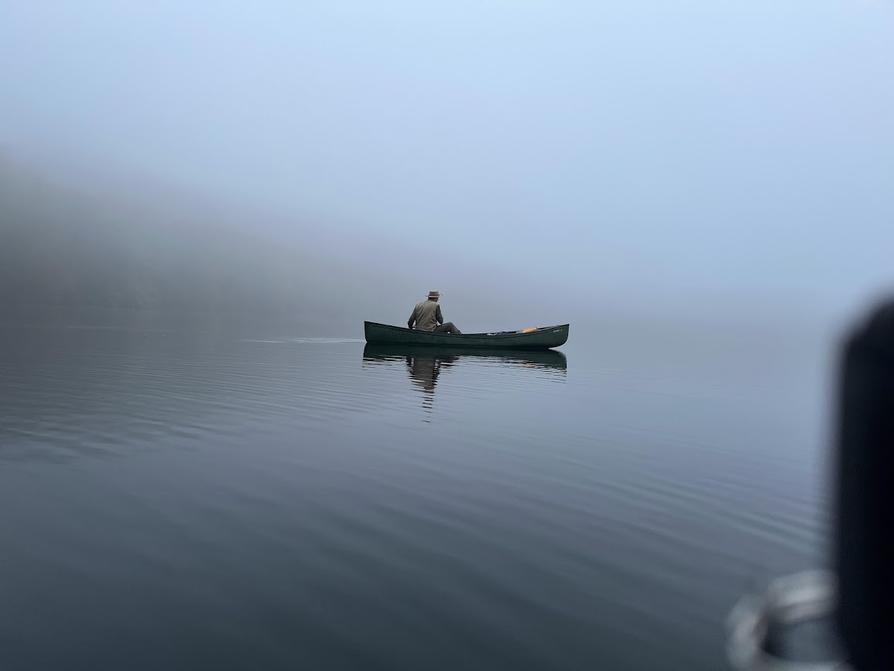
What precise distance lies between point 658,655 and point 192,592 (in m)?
4.39

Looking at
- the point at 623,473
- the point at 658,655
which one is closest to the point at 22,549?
the point at 658,655

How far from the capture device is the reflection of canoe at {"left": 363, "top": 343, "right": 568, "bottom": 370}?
39500 millimetres

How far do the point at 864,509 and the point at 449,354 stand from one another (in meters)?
41.5

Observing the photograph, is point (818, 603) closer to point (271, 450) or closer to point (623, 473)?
point (623, 473)

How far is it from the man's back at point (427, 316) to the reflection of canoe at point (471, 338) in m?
0.56

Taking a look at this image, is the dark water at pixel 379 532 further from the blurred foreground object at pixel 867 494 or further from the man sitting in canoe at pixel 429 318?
the man sitting in canoe at pixel 429 318

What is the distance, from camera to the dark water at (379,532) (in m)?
5.54

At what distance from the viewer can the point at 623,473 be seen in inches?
492

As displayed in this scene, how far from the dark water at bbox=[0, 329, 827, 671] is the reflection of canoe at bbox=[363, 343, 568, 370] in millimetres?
19781

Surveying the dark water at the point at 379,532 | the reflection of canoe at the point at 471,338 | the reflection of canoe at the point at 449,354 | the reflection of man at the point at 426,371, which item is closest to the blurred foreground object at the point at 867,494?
the dark water at the point at 379,532

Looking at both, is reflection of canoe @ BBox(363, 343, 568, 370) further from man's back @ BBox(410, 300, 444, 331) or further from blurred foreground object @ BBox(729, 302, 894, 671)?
blurred foreground object @ BBox(729, 302, 894, 671)

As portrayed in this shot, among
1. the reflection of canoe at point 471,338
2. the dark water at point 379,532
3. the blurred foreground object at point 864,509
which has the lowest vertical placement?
the dark water at point 379,532

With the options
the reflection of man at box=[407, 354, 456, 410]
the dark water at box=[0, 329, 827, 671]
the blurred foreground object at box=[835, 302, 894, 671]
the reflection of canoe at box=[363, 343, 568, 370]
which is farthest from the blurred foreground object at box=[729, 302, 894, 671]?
the reflection of canoe at box=[363, 343, 568, 370]

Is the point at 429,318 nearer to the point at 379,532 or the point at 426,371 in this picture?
the point at 426,371
